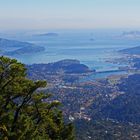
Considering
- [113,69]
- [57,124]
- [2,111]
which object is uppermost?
[2,111]

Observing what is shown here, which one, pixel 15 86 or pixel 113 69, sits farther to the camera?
pixel 113 69

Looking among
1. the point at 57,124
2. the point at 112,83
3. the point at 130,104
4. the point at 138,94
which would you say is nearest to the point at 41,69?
the point at 112,83

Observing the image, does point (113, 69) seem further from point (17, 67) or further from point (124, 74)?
point (17, 67)

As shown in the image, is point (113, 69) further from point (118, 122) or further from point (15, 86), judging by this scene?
point (15, 86)

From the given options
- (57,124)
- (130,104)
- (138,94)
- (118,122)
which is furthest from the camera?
(138,94)

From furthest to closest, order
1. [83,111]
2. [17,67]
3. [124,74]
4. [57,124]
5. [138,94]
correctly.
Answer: [124,74] → [138,94] → [83,111] → [57,124] → [17,67]

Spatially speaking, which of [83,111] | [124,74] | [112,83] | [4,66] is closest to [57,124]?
[4,66]

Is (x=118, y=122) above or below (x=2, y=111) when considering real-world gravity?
below
